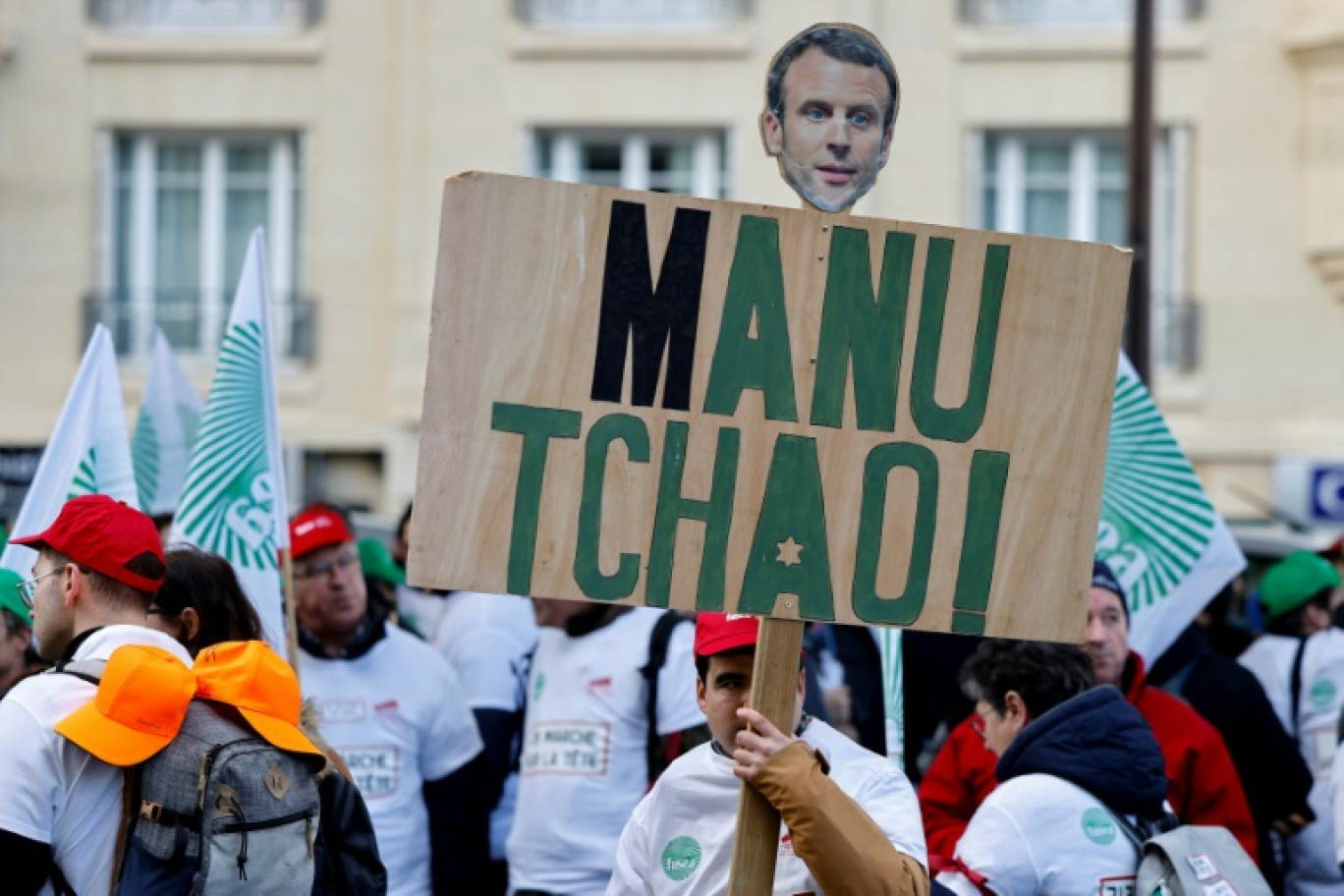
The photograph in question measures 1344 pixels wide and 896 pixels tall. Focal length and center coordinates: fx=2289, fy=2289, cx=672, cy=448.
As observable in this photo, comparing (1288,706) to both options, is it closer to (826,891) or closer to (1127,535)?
(1127,535)

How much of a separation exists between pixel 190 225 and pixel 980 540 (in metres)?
16.4

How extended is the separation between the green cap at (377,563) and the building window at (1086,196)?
36.4 ft

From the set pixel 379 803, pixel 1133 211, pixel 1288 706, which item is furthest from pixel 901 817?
pixel 1133 211

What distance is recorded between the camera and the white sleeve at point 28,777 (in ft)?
13.0

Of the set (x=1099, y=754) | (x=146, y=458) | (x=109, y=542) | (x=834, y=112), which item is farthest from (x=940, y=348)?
(x=146, y=458)

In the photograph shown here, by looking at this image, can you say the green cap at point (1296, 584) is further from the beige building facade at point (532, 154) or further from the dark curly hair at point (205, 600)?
the beige building facade at point (532, 154)

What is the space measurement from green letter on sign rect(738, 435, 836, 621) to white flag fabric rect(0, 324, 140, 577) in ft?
9.12

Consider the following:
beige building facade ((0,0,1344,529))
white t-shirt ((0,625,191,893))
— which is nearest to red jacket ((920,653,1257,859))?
white t-shirt ((0,625,191,893))

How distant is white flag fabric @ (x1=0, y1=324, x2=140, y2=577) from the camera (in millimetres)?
6125

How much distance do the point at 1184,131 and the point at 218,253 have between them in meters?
8.10

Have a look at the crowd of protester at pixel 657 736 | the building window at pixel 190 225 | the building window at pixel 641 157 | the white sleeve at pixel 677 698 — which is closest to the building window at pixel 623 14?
the building window at pixel 641 157

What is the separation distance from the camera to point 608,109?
18781mm

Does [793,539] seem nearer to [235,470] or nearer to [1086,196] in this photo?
[235,470]

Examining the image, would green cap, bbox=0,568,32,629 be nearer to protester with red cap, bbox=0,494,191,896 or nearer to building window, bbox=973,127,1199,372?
protester with red cap, bbox=0,494,191,896
